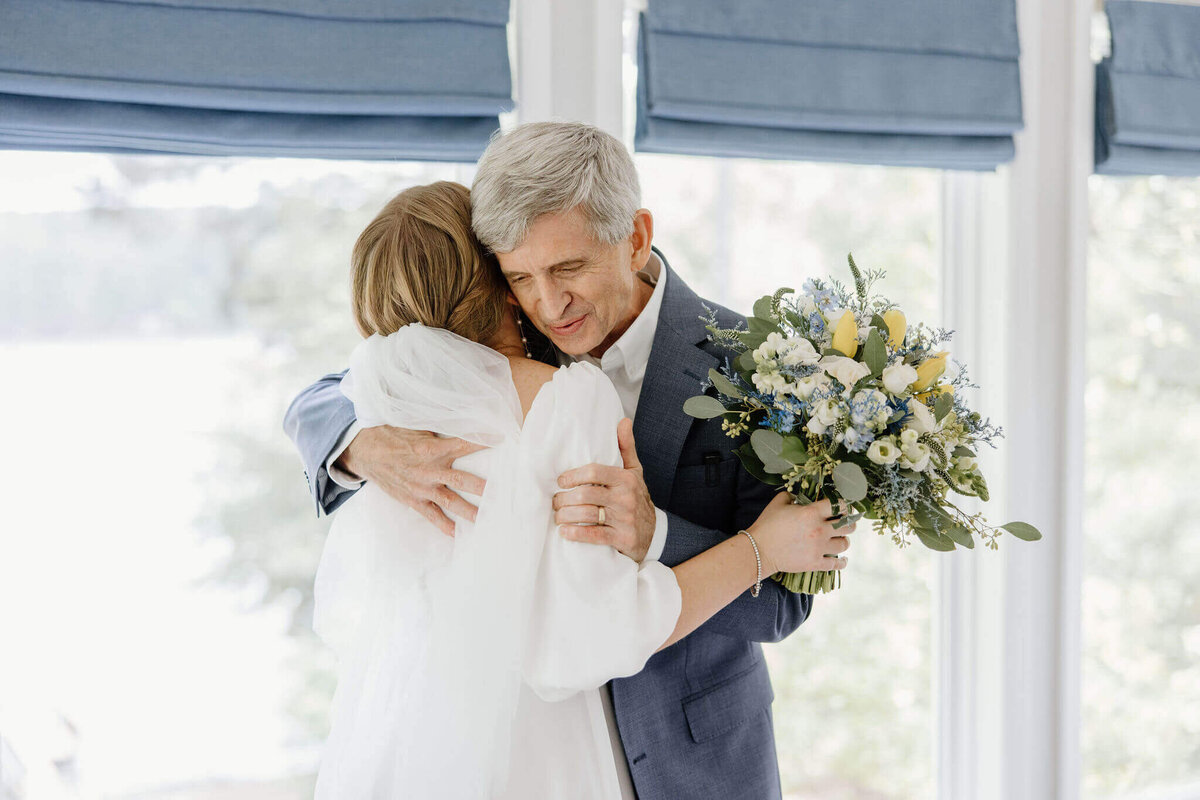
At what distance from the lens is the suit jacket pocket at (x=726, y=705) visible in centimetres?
146

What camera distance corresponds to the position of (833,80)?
2.09 metres

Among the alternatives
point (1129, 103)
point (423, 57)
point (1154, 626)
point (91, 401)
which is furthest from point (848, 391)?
point (1154, 626)

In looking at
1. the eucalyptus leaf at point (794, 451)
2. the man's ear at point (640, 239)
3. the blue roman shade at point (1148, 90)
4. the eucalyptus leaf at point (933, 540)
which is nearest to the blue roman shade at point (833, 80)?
the blue roman shade at point (1148, 90)

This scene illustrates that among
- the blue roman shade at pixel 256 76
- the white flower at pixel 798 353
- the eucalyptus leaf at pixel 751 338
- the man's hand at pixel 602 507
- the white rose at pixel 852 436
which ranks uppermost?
the blue roman shade at pixel 256 76

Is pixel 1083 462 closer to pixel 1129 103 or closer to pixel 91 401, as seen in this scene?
pixel 1129 103

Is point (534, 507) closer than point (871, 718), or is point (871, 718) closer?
point (534, 507)

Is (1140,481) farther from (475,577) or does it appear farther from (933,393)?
(475,577)

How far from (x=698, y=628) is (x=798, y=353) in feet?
1.67

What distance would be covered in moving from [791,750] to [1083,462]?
111 centimetres

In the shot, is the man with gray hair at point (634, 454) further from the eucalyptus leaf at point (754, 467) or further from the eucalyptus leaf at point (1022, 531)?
the eucalyptus leaf at point (1022, 531)

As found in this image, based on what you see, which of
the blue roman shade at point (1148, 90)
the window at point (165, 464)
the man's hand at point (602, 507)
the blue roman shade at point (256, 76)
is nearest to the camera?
the man's hand at point (602, 507)

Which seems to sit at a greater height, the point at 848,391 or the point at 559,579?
the point at 848,391

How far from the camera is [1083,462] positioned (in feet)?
7.90

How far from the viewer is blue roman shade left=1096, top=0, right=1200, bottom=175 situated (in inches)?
91.5
